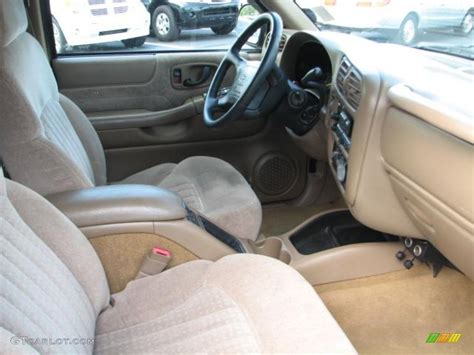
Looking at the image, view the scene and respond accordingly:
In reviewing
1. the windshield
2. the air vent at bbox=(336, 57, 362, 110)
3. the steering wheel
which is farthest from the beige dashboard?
the steering wheel

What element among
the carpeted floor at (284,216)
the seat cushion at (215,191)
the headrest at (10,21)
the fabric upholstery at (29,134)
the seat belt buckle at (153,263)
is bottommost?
the carpeted floor at (284,216)

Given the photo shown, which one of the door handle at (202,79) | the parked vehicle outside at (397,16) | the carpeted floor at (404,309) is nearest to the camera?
the carpeted floor at (404,309)

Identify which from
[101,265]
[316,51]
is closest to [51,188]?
[101,265]

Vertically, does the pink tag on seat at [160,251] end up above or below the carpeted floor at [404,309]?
above

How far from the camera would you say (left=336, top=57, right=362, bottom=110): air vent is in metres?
1.35

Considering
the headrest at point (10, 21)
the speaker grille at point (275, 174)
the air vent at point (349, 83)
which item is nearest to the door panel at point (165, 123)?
the speaker grille at point (275, 174)

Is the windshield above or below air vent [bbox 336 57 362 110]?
above

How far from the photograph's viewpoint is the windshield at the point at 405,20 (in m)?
1.55

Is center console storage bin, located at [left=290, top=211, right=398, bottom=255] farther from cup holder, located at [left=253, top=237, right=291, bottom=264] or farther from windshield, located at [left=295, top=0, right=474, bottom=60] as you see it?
windshield, located at [left=295, top=0, right=474, bottom=60]

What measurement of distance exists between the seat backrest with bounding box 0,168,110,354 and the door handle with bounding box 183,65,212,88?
1315mm

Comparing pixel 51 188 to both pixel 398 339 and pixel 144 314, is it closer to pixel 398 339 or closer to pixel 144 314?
pixel 144 314

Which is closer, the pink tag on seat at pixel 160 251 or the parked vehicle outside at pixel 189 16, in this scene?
the pink tag on seat at pixel 160 251

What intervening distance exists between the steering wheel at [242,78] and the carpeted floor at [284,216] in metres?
0.61

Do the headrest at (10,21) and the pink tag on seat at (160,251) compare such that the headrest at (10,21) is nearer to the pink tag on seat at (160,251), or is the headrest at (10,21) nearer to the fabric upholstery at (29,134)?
the fabric upholstery at (29,134)
